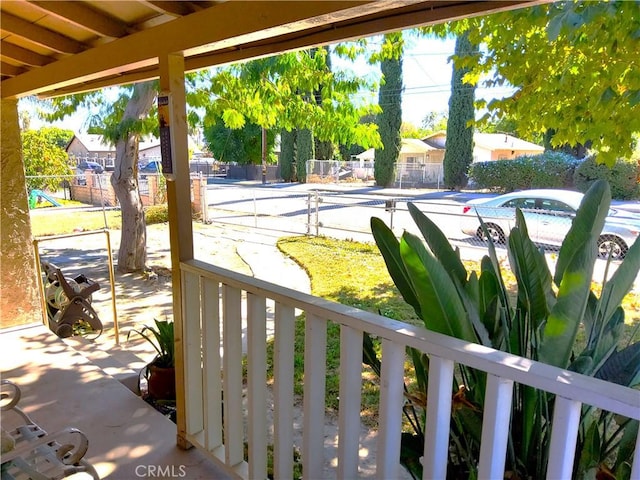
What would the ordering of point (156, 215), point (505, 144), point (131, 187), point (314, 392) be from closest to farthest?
point (314, 392), point (131, 187), point (156, 215), point (505, 144)

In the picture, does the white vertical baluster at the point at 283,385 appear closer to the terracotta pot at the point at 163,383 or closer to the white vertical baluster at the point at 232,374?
the white vertical baluster at the point at 232,374

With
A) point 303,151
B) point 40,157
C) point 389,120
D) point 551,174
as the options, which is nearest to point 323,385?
point 40,157

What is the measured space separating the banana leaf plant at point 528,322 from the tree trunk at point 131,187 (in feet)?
17.6

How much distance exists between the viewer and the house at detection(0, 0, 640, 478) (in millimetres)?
1072

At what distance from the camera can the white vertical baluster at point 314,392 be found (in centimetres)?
147

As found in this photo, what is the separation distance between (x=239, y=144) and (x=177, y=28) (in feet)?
88.2

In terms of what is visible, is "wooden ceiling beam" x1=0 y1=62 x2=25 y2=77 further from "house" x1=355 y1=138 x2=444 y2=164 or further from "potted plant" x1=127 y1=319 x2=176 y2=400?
"house" x1=355 y1=138 x2=444 y2=164

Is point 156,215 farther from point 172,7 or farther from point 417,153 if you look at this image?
point 417,153

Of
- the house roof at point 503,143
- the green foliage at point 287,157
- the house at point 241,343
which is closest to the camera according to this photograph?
the house at point 241,343

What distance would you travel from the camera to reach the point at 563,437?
3.15ft

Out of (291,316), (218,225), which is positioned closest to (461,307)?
(291,316)

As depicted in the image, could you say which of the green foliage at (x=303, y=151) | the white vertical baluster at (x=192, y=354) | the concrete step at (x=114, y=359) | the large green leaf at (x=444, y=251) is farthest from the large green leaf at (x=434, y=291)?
the green foliage at (x=303, y=151)

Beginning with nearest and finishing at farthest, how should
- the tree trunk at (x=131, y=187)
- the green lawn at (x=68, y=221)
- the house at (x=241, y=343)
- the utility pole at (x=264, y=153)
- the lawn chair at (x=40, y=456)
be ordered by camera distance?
the house at (x=241, y=343) → the lawn chair at (x=40, y=456) → the tree trunk at (x=131, y=187) → the green lawn at (x=68, y=221) → the utility pole at (x=264, y=153)

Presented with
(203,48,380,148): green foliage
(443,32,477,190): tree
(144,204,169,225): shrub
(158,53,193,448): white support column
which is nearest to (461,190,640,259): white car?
(203,48,380,148): green foliage
